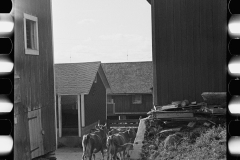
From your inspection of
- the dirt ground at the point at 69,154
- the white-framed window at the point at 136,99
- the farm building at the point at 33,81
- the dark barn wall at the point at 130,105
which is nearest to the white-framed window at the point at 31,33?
the farm building at the point at 33,81

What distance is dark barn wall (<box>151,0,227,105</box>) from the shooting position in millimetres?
8867

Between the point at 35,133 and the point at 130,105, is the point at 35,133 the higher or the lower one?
the higher one

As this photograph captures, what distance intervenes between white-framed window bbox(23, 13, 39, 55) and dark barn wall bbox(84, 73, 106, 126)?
317 inches

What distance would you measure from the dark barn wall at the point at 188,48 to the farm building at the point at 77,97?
7409 mm

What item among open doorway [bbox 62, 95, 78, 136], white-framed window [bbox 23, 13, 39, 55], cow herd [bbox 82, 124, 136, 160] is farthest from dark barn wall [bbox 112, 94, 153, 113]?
white-framed window [bbox 23, 13, 39, 55]

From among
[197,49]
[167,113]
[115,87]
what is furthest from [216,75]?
[115,87]

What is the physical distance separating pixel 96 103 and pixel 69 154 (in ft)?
19.2

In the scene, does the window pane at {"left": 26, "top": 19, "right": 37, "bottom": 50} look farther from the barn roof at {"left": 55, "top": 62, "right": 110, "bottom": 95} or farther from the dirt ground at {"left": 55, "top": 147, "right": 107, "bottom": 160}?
the barn roof at {"left": 55, "top": 62, "right": 110, "bottom": 95}

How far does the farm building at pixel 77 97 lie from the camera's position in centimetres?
1594

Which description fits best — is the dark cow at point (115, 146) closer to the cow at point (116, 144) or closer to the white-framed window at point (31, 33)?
the cow at point (116, 144)

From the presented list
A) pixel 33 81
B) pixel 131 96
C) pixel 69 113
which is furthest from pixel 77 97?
pixel 131 96

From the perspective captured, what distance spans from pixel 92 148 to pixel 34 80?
10.4ft

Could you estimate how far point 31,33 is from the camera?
888 cm

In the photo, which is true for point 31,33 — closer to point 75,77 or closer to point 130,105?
point 75,77
